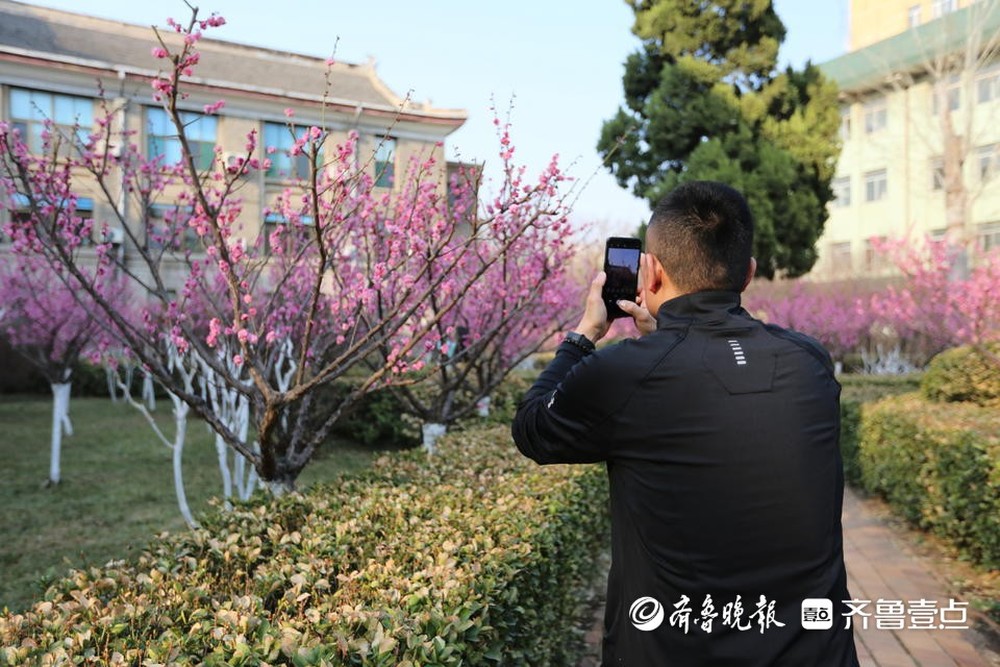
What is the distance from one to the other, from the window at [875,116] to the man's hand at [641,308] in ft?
104

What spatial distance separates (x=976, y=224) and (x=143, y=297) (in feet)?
91.2

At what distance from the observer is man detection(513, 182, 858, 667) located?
143 centimetres

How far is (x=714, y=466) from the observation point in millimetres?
1431

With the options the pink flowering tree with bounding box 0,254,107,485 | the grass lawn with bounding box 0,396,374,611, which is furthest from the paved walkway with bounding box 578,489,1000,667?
the pink flowering tree with bounding box 0,254,107,485

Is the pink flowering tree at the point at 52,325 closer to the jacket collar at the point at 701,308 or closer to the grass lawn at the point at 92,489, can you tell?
the grass lawn at the point at 92,489

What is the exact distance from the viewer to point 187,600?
7.43 ft

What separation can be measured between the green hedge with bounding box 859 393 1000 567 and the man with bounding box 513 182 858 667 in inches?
175

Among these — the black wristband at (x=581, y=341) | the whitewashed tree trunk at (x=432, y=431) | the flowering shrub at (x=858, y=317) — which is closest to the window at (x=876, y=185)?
the flowering shrub at (x=858, y=317)

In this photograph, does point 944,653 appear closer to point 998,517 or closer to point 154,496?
point 998,517

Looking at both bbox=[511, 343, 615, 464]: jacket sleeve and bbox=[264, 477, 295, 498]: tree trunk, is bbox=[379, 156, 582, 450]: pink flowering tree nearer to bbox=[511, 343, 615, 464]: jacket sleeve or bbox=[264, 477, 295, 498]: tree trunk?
bbox=[264, 477, 295, 498]: tree trunk

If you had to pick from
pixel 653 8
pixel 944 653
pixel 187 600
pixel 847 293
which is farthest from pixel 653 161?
pixel 187 600

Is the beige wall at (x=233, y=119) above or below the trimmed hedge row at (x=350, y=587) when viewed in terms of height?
above

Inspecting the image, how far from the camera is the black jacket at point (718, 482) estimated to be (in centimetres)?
143

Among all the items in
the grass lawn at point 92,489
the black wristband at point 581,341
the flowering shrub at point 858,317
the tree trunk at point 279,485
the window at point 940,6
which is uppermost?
the window at point 940,6
